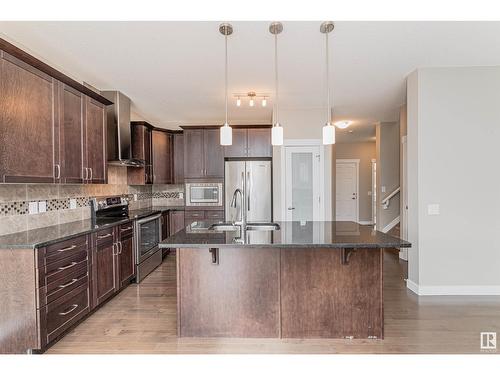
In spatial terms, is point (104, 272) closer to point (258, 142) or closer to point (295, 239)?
point (295, 239)

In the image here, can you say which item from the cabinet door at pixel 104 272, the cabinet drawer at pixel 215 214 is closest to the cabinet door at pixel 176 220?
the cabinet drawer at pixel 215 214

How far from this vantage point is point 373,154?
8734 mm

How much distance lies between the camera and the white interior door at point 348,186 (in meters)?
8.80

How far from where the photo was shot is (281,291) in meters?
2.31

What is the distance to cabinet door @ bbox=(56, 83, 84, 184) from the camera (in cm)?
266

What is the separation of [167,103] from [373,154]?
6.67m

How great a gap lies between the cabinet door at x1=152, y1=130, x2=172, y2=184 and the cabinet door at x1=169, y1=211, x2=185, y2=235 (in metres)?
0.65

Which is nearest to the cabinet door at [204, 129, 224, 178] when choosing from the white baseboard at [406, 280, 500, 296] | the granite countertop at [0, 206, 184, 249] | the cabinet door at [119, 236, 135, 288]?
the cabinet door at [119, 236, 135, 288]

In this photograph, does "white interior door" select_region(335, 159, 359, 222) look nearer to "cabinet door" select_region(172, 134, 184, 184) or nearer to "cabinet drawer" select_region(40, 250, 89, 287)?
"cabinet door" select_region(172, 134, 184, 184)

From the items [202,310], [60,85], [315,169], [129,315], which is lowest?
[129,315]

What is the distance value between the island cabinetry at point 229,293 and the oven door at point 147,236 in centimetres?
173

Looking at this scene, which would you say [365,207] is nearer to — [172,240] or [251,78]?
[251,78]

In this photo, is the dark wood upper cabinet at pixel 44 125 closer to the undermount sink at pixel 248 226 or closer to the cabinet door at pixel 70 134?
the cabinet door at pixel 70 134
